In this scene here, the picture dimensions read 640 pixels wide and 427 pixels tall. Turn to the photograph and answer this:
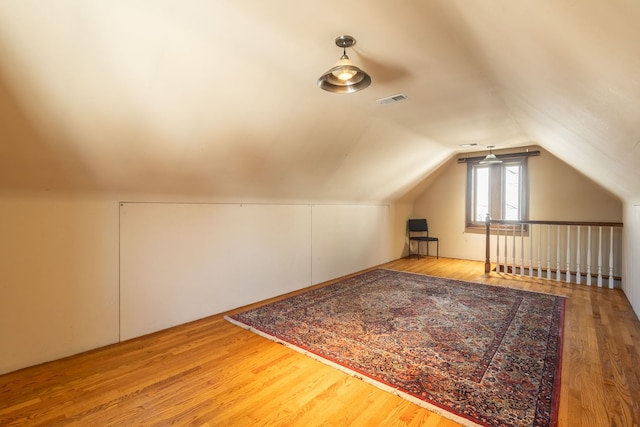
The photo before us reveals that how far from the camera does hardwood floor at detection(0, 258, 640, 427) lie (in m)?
1.82

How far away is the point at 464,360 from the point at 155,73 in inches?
119

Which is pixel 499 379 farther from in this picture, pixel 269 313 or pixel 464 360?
pixel 269 313

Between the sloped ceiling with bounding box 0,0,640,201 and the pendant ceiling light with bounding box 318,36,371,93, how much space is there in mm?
80

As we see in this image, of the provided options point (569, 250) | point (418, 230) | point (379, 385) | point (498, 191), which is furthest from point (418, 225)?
point (379, 385)

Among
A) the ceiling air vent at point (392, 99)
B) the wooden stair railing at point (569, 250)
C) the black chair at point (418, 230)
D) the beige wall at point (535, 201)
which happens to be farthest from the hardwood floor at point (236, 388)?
the black chair at point (418, 230)

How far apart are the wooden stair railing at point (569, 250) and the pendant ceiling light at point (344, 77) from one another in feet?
14.9

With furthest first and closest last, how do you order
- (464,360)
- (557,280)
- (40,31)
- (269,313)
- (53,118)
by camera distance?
1. (557,280)
2. (269,313)
3. (464,360)
4. (53,118)
5. (40,31)

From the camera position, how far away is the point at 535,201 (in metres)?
5.96

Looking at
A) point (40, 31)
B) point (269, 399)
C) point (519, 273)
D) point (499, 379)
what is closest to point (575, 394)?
point (499, 379)

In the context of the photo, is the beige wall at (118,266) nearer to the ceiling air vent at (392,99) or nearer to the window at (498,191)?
the ceiling air vent at (392,99)

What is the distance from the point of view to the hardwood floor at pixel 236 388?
1.82 metres

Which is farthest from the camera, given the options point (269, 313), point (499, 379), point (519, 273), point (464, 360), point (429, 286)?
point (519, 273)

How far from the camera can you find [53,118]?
6.48 feet

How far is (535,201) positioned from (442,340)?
14.9ft
